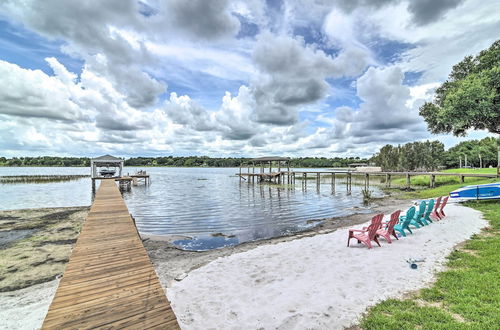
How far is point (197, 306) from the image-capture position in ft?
15.2

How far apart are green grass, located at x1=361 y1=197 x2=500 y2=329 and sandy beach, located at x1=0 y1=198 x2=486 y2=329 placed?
0.31 meters

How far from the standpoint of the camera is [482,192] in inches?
547

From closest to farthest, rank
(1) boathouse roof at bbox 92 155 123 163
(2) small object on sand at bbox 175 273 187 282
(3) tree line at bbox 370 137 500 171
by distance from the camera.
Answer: (2) small object on sand at bbox 175 273 187 282
(1) boathouse roof at bbox 92 155 123 163
(3) tree line at bbox 370 137 500 171

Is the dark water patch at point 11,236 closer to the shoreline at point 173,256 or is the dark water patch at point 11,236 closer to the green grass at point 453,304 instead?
the shoreline at point 173,256

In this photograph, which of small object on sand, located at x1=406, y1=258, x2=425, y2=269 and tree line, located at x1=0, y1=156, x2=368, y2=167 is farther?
tree line, located at x1=0, y1=156, x2=368, y2=167

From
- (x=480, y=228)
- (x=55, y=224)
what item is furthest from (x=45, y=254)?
(x=480, y=228)

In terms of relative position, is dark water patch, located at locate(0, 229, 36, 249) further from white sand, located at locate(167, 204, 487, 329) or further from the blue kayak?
the blue kayak

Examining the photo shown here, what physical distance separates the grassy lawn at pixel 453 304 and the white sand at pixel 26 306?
604 cm

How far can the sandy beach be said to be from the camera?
13.8 feet

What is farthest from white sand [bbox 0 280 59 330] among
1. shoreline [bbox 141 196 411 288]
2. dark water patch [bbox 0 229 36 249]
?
dark water patch [bbox 0 229 36 249]

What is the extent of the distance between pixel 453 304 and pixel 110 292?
5.31m

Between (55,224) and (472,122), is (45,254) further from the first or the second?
(472,122)

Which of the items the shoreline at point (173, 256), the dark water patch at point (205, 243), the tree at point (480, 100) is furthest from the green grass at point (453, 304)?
the tree at point (480, 100)

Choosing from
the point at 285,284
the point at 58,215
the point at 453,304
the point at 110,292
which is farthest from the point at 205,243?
the point at 58,215
